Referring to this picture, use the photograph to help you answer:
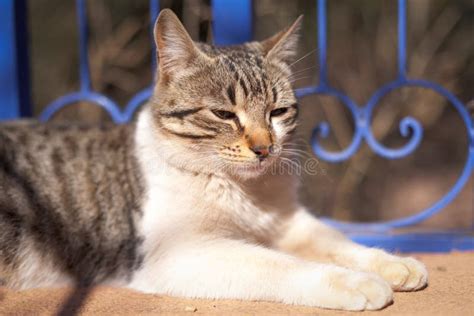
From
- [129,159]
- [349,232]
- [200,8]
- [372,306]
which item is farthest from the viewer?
[200,8]

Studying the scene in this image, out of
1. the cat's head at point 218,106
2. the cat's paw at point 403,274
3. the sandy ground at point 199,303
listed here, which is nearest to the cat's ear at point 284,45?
the cat's head at point 218,106

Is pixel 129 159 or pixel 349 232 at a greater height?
pixel 129 159

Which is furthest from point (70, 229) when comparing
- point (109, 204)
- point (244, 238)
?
point (244, 238)

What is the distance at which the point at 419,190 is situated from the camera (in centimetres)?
574

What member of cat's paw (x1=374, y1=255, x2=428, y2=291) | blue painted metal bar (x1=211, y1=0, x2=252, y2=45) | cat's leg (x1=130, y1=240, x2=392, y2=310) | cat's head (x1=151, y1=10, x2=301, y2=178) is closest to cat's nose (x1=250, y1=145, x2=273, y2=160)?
cat's head (x1=151, y1=10, x2=301, y2=178)

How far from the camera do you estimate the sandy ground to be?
6.92 ft

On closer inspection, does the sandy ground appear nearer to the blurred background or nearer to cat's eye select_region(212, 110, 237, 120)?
cat's eye select_region(212, 110, 237, 120)

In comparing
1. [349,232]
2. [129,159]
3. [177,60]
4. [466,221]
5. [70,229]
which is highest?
[177,60]

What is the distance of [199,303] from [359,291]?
663 mm

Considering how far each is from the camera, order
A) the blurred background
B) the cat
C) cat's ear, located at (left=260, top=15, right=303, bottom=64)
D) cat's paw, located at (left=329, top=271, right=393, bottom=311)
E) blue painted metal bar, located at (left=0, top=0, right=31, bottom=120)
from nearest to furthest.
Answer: cat's paw, located at (left=329, top=271, right=393, bottom=311)
the cat
cat's ear, located at (left=260, top=15, right=303, bottom=64)
blue painted metal bar, located at (left=0, top=0, right=31, bottom=120)
the blurred background

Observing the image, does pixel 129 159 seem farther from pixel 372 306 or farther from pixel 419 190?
pixel 419 190

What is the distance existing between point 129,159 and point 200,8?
2711 mm

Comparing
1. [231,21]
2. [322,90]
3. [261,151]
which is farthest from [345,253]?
[231,21]

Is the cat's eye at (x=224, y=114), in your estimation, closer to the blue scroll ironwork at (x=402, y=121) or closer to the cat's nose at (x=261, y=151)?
the cat's nose at (x=261, y=151)
